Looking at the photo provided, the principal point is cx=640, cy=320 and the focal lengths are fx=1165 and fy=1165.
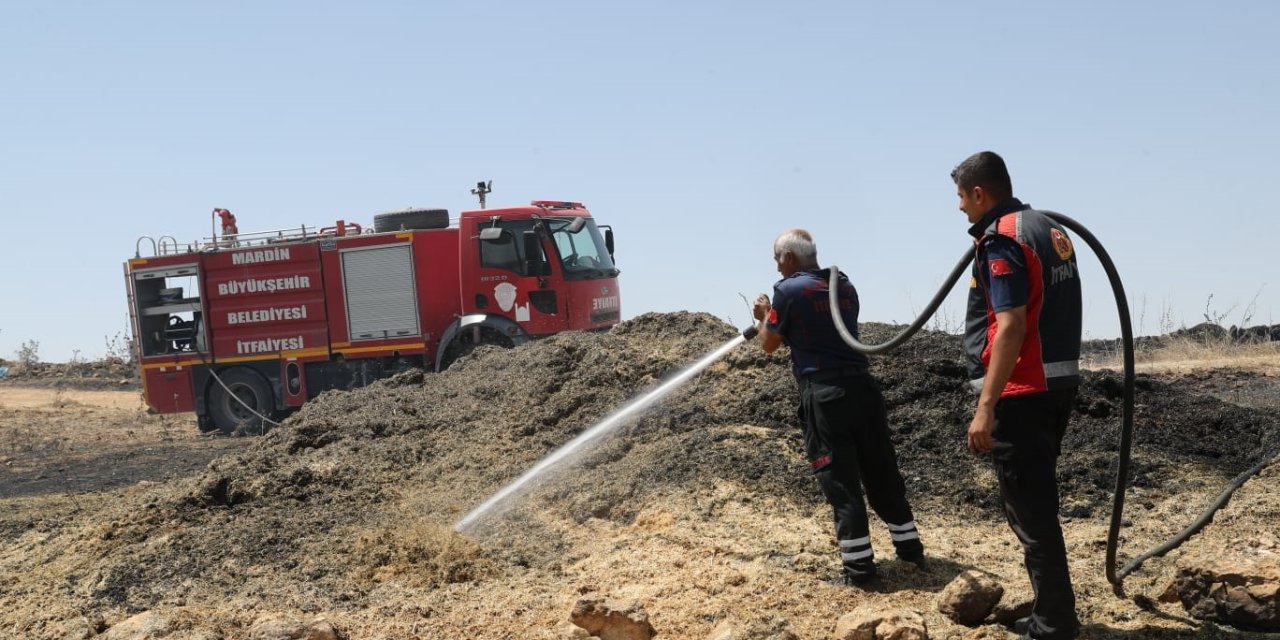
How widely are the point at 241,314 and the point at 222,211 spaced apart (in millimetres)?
1933

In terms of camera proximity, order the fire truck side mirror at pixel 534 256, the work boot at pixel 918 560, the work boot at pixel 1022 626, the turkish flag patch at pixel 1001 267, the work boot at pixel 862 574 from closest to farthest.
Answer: the turkish flag patch at pixel 1001 267 < the work boot at pixel 1022 626 < the work boot at pixel 862 574 < the work boot at pixel 918 560 < the fire truck side mirror at pixel 534 256

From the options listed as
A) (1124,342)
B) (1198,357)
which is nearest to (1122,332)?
(1124,342)

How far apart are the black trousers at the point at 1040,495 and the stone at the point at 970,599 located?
420 mm

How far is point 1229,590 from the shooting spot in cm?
454

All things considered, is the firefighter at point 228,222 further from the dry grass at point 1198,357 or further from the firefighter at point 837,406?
the firefighter at point 837,406

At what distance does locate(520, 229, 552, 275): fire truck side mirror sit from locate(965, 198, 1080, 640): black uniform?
1168 cm

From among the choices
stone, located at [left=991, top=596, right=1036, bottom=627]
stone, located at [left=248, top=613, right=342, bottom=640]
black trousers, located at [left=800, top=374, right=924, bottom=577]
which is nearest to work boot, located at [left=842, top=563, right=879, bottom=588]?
black trousers, located at [left=800, top=374, right=924, bottom=577]

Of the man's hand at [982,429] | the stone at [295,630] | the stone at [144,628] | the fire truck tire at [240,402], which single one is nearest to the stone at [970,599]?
the man's hand at [982,429]

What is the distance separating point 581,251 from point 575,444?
759 centimetres

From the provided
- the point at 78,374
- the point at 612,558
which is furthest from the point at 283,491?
the point at 78,374

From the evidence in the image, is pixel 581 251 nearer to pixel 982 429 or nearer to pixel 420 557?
pixel 420 557

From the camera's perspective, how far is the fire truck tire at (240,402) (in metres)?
17.8

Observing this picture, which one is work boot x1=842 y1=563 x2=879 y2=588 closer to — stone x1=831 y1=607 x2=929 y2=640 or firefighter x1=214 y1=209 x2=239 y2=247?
stone x1=831 y1=607 x2=929 y2=640

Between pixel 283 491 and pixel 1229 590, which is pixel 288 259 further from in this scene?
pixel 1229 590
